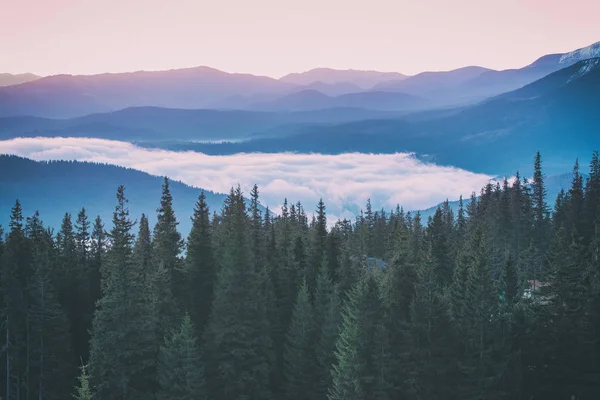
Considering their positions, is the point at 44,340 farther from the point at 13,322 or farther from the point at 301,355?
the point at 301,355

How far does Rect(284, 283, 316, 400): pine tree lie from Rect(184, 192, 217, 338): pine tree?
29.7ft

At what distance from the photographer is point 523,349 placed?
1793 inches

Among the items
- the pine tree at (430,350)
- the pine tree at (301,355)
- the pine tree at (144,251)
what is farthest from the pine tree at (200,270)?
the pine tree at (430,350)

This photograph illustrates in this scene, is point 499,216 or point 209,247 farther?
point 499,216

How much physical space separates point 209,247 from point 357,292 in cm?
2090

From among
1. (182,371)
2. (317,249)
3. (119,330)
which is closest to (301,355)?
(182,371)

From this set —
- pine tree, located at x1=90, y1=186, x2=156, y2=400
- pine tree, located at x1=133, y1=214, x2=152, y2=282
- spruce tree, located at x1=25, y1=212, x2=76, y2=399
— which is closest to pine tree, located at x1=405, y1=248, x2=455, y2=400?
pine tree, located at x1=90, y1=186, x2=156, y2=400

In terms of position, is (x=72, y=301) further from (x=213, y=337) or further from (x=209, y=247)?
(x=213, y=337)

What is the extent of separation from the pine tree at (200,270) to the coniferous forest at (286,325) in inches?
4.9

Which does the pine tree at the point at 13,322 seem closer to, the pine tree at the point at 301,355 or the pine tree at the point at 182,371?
the pine tree at the point at 182,371

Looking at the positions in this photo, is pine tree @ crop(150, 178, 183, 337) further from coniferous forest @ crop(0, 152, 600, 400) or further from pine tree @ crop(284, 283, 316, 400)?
pine tree @ crop(284, 283, 316, 400)

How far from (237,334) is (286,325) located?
1202 cm

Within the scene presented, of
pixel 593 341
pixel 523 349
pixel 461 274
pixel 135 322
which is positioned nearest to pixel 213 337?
pixel 135 322

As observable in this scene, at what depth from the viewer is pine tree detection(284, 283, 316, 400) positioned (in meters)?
53.4
